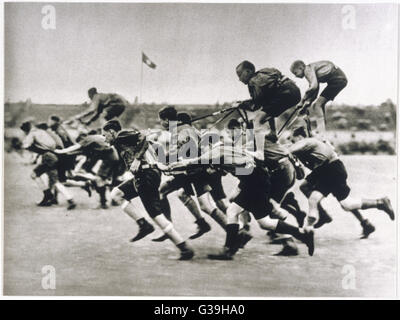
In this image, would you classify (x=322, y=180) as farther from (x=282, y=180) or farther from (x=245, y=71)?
(x=245, y=71)

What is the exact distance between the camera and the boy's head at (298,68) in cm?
529

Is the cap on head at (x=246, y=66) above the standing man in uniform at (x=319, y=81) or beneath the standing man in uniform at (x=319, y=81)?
above

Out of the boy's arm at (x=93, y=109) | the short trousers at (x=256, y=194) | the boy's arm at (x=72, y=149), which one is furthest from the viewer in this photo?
the boy's arm at (x=72, y=149)

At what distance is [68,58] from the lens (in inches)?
211

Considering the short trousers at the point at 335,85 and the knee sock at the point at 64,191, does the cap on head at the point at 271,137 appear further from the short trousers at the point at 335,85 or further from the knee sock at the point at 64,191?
the knee sock at the point at 64,191

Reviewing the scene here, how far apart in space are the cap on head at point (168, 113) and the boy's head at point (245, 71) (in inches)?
27.6

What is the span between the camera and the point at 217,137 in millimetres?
5305

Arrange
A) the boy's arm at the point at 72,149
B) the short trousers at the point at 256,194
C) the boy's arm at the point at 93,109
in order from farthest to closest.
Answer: the boy's arm at the point at 72,149, the boy's arm at the point at 93,109, the short trousers at the point at 256,194

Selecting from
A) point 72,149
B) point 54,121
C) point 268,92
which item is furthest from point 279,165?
point 54,121

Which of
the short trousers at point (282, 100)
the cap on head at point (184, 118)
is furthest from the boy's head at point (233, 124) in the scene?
the cap on head at point (184, 118)

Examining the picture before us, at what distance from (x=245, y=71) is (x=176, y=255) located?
73.7 inches

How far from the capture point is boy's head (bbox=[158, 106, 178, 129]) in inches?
209

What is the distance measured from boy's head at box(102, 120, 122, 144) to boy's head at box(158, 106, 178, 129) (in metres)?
0.42
